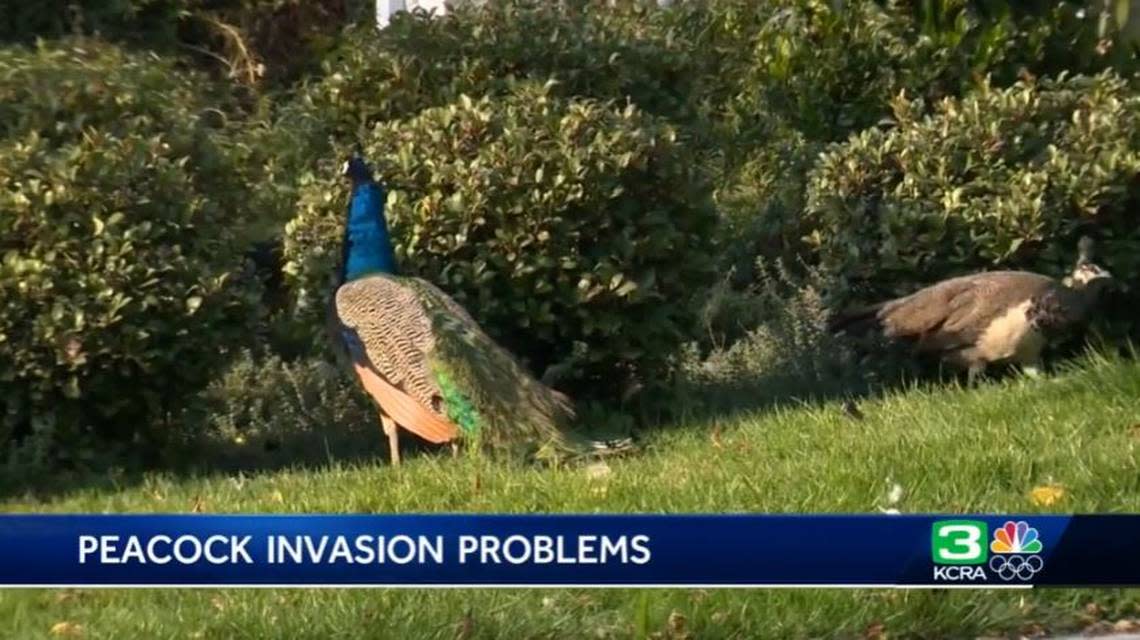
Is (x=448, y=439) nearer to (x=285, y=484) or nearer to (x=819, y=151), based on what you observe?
(x=285, y=484)

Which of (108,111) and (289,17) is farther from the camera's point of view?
(289,17)

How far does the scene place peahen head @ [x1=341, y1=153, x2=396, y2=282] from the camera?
8.39 metres

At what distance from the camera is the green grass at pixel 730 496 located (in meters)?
5.62

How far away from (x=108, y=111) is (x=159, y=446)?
4.46 ft

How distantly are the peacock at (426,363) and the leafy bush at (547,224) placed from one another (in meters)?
0.31

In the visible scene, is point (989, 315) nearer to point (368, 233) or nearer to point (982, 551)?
point (368, 233)

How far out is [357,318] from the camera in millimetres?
8297

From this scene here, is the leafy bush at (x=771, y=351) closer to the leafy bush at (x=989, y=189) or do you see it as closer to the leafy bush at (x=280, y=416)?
the leafy bush at (x=989, y=189)

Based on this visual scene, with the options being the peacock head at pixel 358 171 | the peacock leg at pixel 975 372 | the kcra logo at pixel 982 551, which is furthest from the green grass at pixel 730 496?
the peacock head at pixel 358 171

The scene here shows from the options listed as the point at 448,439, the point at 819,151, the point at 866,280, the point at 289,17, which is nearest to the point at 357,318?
the point at 448,439

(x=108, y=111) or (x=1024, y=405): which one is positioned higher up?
(x=108, y=111)

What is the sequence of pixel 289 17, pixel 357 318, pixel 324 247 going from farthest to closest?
pixel 289 17, pixel 324 247, pixel 357 318

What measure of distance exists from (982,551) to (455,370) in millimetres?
3141

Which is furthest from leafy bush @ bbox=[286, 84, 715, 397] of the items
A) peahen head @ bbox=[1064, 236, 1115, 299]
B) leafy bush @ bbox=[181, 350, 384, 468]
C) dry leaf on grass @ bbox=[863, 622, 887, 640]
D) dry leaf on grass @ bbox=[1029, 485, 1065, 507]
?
Answer: dry leaf on grass @ bbox=[863, 622, 887, 640]
